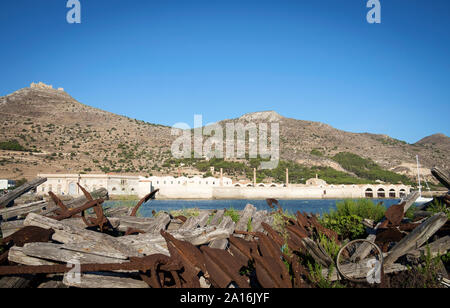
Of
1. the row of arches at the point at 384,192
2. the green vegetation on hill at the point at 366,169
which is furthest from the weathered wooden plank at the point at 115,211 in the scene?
the green vegetation on hill at the point at 366,169

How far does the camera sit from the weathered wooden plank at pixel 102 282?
264cm

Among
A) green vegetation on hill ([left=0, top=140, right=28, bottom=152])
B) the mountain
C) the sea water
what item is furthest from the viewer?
the mountain

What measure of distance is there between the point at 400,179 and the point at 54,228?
12309 centimetres

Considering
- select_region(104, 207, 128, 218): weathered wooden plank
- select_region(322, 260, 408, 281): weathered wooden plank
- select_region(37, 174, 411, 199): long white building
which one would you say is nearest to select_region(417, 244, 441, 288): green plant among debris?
select_region(322, 260, 408, 281): weathered wooden plank

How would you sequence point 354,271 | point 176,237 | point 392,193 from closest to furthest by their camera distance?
point 354,271 < point 176,237 < point 392,193

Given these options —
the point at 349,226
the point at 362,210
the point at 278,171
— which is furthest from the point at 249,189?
the point at 349,226

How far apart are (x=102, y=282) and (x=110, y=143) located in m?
99.5

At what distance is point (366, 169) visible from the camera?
121438 millimetres

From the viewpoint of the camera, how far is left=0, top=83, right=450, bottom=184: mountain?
7900 cm

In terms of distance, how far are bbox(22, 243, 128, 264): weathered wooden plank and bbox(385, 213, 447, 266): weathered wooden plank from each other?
282 cm

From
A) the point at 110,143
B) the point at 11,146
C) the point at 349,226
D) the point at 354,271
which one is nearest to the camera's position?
the point at 354,271

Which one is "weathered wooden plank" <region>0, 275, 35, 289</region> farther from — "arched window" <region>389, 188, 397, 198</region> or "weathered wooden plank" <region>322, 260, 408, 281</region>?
"arched window" <region>389, 188, 397, 198</region>

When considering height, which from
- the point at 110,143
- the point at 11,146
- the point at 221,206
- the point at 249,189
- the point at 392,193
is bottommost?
the point at 392,193

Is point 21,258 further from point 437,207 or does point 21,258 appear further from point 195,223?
point 437,207
